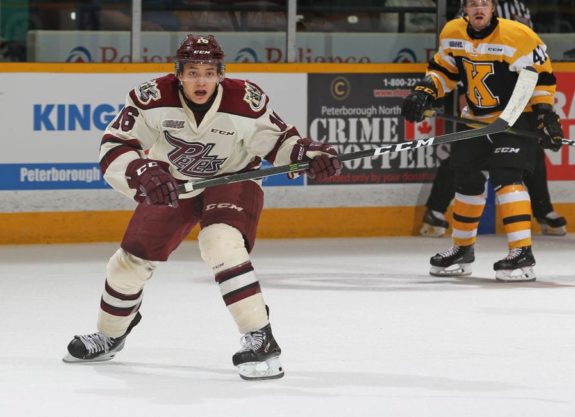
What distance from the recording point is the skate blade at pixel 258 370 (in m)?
3.96

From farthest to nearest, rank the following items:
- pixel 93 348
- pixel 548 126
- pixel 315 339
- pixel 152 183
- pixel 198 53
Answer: pixel 548 126 → pixel 315 339 → pixel 93 348 → pixel 198 53 → pixel 152 183

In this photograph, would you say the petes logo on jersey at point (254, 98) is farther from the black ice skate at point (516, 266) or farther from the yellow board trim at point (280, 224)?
the yellow board trim at point (280, 224)

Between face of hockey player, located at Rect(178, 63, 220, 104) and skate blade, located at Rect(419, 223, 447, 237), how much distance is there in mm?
3338

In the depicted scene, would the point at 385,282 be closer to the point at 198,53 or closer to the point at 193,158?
the point at 193,158

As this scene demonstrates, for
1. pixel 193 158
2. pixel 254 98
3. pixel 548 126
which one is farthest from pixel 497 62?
pixel 193 158

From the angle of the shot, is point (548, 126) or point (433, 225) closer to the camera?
point (548, 126)

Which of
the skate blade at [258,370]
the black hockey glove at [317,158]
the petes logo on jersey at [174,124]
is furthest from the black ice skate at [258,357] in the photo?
the petes logo on jersey at [174,124]

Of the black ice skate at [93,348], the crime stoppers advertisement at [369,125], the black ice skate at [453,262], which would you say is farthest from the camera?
the crime stoppers advertisement at [369,125]

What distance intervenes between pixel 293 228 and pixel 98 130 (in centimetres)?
106

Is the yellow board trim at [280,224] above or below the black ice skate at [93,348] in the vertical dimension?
above

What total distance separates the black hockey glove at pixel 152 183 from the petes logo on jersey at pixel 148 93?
8.0 inches

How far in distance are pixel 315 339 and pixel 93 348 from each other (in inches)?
30.4

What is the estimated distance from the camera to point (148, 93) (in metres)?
4.08

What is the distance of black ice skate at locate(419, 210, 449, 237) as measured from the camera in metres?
7.18
